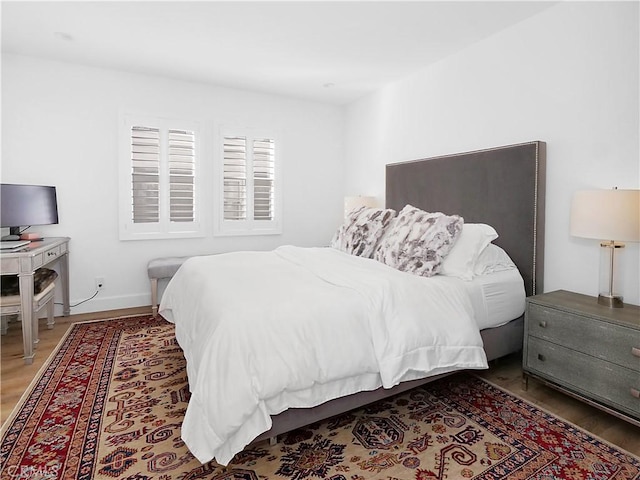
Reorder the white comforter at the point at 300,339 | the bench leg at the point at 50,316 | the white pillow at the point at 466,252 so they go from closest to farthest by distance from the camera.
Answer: the white comforter at the point at 300,339, the white pillow at the point at 466,252, the bench leg at the point at 50,316

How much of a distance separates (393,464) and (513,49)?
305cm

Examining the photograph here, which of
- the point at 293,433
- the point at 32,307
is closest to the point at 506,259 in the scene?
the point at 293,433

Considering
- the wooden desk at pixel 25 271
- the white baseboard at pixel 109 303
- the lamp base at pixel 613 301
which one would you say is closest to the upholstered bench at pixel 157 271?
the white baseboard at pixel 109 303

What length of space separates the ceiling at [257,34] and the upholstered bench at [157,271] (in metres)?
2.02

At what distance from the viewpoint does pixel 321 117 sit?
17.0ft

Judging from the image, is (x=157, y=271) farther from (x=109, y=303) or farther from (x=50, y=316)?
(x=50, y=316)

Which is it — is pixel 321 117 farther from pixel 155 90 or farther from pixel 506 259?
pixel 506 259

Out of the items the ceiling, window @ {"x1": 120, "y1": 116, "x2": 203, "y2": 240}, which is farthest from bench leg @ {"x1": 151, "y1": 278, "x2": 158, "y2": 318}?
the ceiling

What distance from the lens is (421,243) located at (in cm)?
269

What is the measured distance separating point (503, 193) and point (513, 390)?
1.46 metres

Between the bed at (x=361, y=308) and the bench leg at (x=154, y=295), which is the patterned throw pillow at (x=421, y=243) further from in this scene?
the bench leg at (x=154, y=295)

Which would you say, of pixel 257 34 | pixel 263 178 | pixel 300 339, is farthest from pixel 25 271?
pixel 263 178

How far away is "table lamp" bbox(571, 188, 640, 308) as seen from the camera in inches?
82.0

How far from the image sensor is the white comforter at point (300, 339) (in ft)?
5.17
